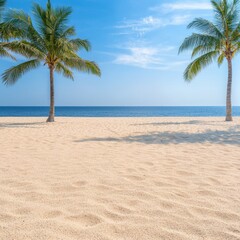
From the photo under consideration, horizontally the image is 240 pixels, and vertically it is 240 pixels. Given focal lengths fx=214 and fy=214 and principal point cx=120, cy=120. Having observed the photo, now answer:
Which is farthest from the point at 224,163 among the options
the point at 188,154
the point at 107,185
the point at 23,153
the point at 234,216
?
the point at 23,153

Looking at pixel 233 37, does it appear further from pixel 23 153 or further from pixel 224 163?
pixel 23 153

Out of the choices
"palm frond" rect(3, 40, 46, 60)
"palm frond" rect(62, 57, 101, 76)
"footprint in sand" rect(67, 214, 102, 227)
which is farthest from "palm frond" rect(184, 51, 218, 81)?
"footprint in sand" rect(67, 214, 102, 227)

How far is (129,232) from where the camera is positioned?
1.75 meters

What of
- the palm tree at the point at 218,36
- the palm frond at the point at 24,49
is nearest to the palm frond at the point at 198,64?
the palm tree at the point at 218,36

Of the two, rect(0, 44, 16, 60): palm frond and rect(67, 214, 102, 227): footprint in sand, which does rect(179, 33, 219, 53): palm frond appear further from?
rect(67, 214, 102, 227): footprint in sand

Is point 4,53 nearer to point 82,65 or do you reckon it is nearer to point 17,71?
point 17,71

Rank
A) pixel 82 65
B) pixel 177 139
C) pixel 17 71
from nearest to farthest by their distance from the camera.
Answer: pixel 177 139, pixel 17 71, pixel 82 65

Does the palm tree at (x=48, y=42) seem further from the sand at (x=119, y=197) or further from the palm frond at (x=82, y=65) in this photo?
the sand at (x=119, y=197)

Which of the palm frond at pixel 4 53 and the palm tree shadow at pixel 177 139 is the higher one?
the palm frond at pixel 4 53

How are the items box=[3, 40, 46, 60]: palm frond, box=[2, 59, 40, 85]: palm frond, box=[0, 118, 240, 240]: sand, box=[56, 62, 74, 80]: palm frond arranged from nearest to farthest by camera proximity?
box=[0, 118, 240, 240]: sand, box=[3, 40, 46, 60]: palm frond, box=[2, 59, 40, 85]: palm frond, box=[56, 62, 74, 80]: palm frond

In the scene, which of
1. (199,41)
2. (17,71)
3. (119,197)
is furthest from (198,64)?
(119,197)

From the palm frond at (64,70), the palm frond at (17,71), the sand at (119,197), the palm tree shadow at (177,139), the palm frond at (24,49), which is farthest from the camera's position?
the palm frond at (64,70)

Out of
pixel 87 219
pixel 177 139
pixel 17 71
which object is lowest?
pixel 87 219

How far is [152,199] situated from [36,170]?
6.62ft
